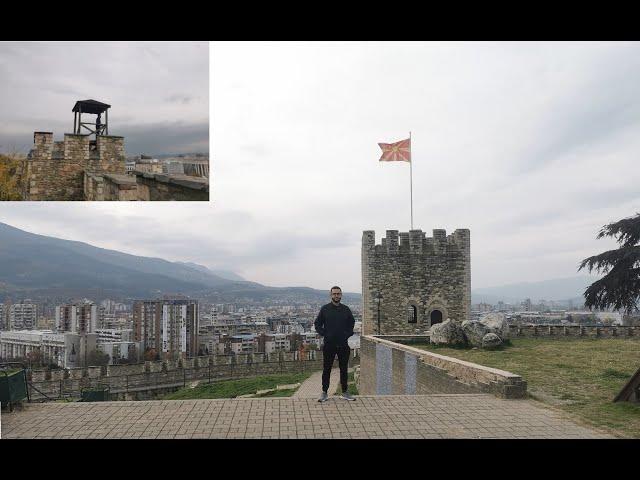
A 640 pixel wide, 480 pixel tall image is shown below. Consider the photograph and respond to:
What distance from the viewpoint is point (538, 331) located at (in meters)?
22.6

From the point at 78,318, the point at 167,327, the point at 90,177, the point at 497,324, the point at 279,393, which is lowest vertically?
the point at 279,393

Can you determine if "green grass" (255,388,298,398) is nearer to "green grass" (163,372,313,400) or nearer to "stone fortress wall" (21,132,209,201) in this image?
"green grass" (163,372,313,400)

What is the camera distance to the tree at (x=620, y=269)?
21469 mm

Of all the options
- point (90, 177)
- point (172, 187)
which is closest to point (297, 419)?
point (172, 187)

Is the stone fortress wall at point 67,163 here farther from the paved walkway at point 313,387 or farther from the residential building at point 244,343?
the residential building at point 244,343

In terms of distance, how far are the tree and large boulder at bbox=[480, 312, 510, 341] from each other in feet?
17.3

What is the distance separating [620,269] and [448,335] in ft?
27.0

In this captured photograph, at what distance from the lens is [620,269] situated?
21.8 metres

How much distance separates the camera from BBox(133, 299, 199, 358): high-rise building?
54719mm

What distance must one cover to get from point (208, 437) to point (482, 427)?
3118 millimetres

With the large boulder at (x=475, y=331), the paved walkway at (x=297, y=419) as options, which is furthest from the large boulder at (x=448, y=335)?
the paved walkway at (x=297, y=419)

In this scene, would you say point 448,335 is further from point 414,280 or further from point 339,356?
point 339,356

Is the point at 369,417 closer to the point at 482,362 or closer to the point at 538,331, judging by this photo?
the point at 482,362
